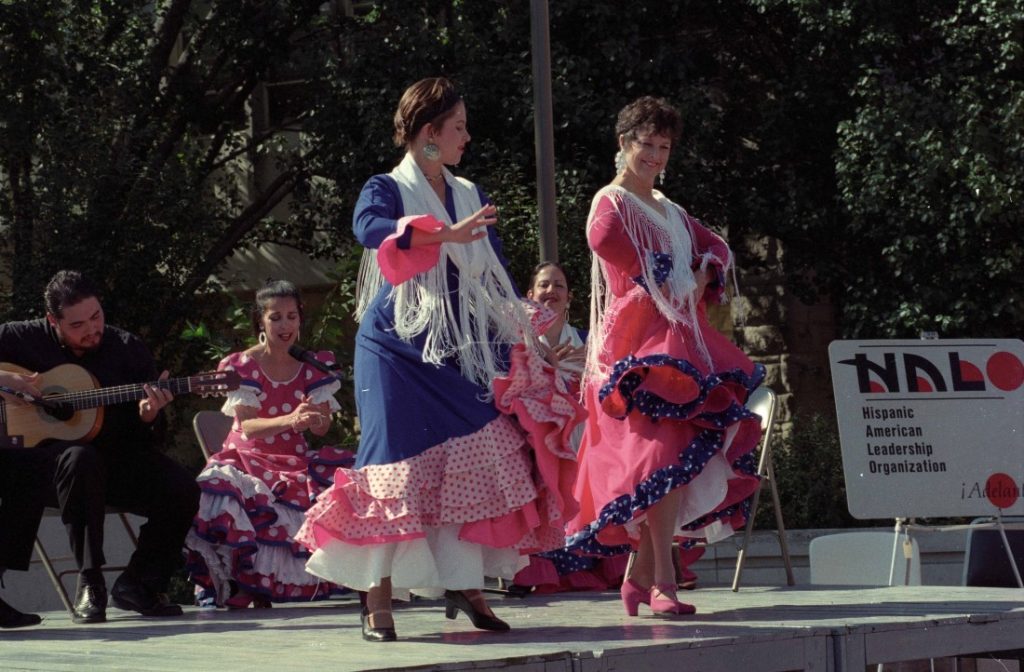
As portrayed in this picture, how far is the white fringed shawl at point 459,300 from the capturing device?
504cm

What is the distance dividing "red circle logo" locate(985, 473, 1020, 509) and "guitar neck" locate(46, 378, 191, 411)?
355 centimetres

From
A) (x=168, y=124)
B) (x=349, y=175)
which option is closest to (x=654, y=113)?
(x=349, y=175)

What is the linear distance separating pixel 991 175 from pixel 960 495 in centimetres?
528

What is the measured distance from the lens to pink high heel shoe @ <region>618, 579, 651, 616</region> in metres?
5.61

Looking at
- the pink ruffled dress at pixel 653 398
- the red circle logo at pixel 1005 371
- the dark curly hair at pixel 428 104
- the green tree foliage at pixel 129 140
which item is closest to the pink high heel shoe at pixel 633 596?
the pink ruffled dress at pixel 653 398

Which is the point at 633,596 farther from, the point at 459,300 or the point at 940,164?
the point at 940,164

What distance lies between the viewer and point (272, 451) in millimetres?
7609

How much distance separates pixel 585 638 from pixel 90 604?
2541 millimetres

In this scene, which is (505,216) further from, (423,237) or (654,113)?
(423,237)

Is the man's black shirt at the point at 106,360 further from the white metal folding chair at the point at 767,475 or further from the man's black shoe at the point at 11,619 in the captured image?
the white metal folding chair at the point at 767,475

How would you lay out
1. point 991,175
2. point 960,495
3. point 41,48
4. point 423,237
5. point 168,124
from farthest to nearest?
point 168,124 < point 41,48 < point 991,175 < point 960,495 < point 423,237

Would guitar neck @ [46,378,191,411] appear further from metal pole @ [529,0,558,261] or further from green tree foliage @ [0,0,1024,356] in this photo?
green tree foliage @ [0,0,1024,356]

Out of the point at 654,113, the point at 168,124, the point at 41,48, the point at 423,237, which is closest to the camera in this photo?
the point at 423,237

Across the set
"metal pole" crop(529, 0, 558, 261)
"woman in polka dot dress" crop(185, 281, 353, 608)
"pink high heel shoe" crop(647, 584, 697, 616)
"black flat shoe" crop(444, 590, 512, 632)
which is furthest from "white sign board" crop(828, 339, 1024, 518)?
"metal pole" crop(529, 0, 558, 261)
